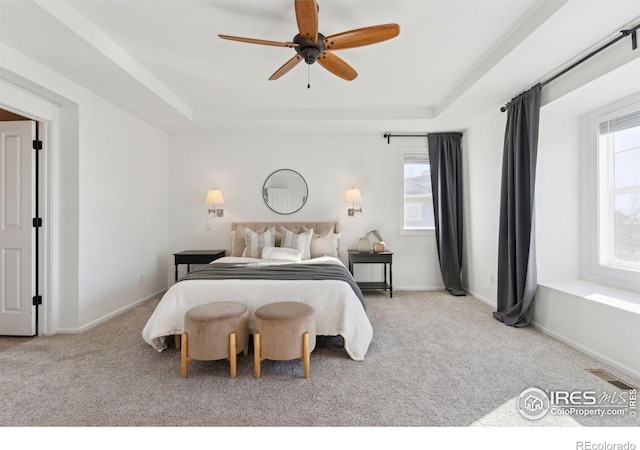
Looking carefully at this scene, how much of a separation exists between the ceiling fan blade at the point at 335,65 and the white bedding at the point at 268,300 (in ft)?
5.73

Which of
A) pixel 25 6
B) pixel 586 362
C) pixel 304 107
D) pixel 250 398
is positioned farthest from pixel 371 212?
pixel 25 6

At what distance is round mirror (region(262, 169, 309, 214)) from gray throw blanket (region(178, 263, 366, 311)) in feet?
5.46

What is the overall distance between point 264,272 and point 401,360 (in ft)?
4.77

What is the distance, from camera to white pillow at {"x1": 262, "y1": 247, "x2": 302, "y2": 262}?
404cm

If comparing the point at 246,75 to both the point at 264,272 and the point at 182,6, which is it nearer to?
the point at 182,6

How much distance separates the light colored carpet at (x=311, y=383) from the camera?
5.91 ft

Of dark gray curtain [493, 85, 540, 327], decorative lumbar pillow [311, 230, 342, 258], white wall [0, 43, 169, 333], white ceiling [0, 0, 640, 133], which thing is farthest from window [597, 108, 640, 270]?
white wall [0, 43, 169, 333]

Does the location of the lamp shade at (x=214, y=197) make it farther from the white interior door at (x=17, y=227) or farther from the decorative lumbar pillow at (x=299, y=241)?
the white interior door at (x=17, y=227)

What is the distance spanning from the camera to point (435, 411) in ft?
6.08

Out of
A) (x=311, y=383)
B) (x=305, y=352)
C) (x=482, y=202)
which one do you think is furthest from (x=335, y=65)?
(x=482, y=202)

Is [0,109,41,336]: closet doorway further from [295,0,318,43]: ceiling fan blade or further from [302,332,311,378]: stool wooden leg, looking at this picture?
[295,0,318,43]: ceiling fan blade

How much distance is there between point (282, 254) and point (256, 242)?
480 millimetres

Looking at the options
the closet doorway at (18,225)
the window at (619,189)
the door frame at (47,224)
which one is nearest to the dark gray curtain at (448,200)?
the window at (619,189)
